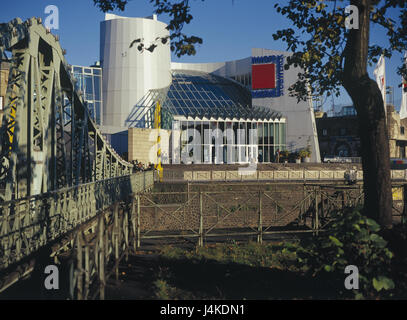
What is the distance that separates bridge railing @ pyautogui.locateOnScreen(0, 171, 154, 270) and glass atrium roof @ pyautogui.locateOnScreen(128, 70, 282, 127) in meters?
40.9

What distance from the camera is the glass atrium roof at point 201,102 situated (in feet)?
180

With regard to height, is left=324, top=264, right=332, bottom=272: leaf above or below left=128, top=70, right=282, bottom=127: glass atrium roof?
below

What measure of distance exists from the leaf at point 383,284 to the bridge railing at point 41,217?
615 cm

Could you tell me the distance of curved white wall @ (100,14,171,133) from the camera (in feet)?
197

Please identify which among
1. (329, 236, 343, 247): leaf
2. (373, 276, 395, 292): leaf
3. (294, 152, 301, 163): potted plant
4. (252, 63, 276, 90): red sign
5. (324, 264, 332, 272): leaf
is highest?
(252, 63, 276, 90): red sign

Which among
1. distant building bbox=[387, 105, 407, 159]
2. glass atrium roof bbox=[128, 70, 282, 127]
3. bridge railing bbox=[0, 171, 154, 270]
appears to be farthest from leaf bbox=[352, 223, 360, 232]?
distant building bbox=[387, 105, 407, 159]

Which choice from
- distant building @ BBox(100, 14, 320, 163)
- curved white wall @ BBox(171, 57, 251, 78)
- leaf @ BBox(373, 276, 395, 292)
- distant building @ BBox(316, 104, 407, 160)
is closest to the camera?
leaf @ BBox(373, 276, 395, 292)

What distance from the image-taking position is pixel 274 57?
59750 mm

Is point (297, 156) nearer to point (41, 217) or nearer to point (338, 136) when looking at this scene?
point (338, 136)

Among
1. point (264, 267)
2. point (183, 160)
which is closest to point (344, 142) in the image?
point (183, 160)

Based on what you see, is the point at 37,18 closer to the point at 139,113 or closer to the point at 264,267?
the point at 264,267

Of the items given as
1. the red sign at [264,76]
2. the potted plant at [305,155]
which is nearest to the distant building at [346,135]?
the potted plant at [305,155]

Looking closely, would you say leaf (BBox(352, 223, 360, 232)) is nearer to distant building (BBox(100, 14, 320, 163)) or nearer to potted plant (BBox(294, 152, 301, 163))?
distant building (BBox(100, 14, 320, 163))
